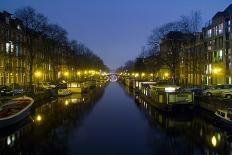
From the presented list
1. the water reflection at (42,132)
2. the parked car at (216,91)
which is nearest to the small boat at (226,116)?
the parked car at (216,91)

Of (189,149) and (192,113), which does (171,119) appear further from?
(189,149)

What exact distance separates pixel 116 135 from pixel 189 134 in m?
6.80

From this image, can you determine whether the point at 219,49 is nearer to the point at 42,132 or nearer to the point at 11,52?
the point at 11,52

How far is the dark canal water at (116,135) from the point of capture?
78.9ft

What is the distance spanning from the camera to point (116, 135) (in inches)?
1142

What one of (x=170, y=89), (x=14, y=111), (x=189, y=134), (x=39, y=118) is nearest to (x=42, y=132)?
(x=14, y=111)

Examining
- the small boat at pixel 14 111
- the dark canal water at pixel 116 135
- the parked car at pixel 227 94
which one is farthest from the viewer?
the parked car at pixel 227 94

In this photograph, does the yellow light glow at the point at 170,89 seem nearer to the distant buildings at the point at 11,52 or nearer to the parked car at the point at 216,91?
the parked car at the point at 216,91

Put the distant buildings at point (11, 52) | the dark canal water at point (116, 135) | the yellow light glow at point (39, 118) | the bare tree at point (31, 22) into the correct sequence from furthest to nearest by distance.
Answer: the distant buildings at point (11, 52)
the bare tree at point (31, 22)
the yellow light glow at point (39, 118)
the dark canal water at point (116, 135)

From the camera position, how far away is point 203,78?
75.2 meters

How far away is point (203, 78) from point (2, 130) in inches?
2226

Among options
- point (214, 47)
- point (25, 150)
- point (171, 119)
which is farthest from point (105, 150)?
point (214, 47)

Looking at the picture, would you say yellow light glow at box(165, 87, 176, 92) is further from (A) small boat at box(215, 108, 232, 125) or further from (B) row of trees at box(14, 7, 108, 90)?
(B) row of trees at box(14, 7, 108, 90)

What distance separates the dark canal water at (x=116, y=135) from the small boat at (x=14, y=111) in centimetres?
74
